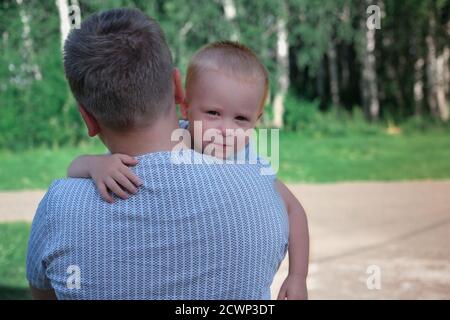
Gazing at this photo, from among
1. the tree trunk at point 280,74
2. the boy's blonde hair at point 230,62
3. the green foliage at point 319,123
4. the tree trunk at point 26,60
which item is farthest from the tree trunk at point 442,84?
the boy's blonde hair at point 230,62

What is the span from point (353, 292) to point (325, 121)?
10853 mm

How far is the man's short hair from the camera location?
58.5 inches

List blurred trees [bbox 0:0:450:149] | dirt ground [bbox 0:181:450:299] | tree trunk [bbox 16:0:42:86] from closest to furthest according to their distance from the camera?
dirt ground [bbox 0:181:450:299], blurred trees [bbox 0:0:450:149], tree trunk [bbox 16:0:42:86]

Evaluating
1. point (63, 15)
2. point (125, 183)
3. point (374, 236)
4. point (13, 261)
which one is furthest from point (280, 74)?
point (125, 183)

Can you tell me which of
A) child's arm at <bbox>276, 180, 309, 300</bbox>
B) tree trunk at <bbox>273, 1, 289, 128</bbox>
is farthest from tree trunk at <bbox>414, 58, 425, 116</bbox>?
child's arm at <bbox>276, 180, 309, 300</bbox>

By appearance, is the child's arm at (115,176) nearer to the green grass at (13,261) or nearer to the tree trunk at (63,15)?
the green grass at (13,261)

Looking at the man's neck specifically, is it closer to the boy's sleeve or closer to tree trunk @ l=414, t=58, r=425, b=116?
the boy's sleeve

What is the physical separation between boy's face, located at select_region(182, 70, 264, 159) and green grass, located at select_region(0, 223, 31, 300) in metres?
2.62

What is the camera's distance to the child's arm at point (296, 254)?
1.83m

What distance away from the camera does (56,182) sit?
1.54 meters

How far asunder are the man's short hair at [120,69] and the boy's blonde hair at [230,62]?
638 millimetres

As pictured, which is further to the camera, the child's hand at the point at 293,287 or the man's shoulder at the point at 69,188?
the child's hand at the point at 293,287

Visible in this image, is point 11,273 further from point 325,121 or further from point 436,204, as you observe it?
point 325,121
